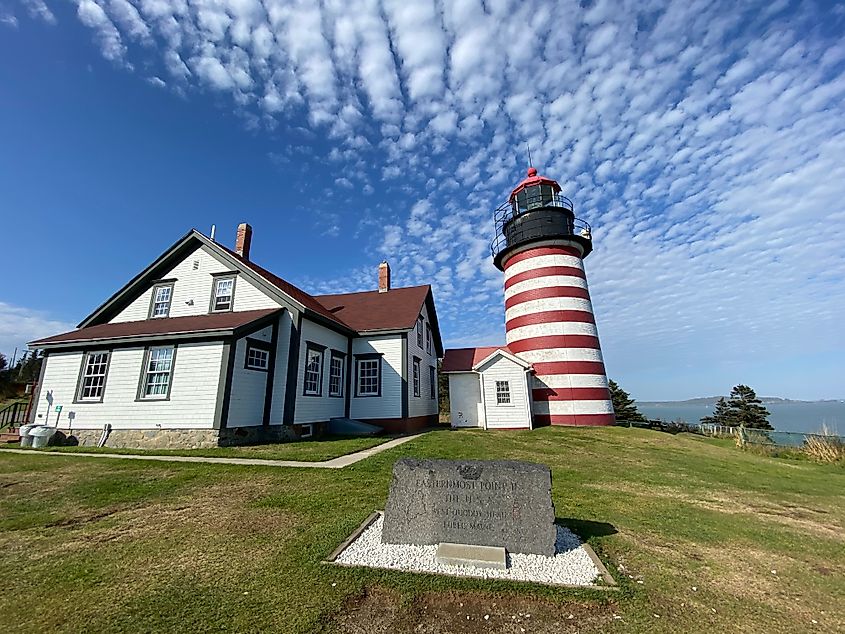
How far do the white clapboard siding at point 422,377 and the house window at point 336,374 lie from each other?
3.23 meters

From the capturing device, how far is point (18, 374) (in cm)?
4300

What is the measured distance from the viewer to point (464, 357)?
892 inches

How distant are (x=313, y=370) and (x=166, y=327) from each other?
5.50 meters

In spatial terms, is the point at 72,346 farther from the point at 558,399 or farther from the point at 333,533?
the point at 558,399

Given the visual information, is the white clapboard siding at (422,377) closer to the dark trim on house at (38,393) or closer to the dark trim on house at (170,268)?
the dark trim on house at (170,268)

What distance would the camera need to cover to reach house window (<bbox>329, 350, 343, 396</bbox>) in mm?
17500

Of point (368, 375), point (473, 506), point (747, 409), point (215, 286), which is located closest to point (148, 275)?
point (215, 286)

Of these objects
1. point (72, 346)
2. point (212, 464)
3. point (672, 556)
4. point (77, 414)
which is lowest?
point (672, 556)

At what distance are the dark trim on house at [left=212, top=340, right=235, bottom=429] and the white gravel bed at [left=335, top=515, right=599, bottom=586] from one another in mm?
9381

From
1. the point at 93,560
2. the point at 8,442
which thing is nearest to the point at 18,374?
the point at 8,442

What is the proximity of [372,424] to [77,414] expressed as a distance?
36.0 ft

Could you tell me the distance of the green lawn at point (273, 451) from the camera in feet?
35.0

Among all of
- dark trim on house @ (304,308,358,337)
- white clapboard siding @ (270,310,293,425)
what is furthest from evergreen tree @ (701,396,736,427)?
white clapboard siding @ (270,310,293,425)

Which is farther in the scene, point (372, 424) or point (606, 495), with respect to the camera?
point (372, 424)
